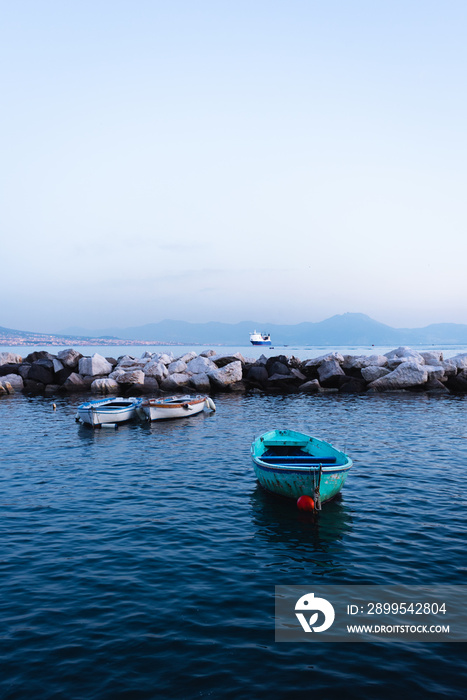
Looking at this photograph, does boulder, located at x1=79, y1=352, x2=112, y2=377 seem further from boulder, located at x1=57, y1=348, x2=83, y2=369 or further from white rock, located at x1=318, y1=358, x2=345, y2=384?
white rock, located at x1=318, y1=358, x2=345, y2=384

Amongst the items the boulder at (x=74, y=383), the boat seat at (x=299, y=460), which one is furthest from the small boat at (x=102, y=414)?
the boulder at (x=74, y=383)

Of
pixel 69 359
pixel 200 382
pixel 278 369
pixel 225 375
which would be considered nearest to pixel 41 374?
pixel 69 359

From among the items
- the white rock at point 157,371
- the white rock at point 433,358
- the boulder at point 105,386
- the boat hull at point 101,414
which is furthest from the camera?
the white rock at point 433,358

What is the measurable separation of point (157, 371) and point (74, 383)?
8.20 metres

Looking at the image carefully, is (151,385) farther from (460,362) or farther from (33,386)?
(460,362)

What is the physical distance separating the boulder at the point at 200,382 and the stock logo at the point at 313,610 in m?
37.3

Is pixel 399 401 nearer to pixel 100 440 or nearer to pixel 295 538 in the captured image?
pixel 100 440

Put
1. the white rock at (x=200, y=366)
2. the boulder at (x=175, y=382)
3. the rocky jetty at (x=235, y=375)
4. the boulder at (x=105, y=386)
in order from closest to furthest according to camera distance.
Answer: the boulder at (x=105, y=386)
the rocky jetty at (x=235, y=375)
the boulder at (x=175, y=382)
the white rock at (x=200, y=366)

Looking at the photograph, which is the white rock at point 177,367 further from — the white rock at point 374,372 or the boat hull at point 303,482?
the boat hull at point 303,482

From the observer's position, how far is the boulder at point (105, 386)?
4469cm

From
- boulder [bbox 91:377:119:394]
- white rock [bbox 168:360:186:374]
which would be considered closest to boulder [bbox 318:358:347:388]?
white rock [bbox 168:360:186:374]

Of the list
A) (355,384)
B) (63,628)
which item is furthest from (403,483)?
(355,384)

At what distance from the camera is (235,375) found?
153 ft

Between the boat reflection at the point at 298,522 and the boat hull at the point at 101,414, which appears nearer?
the boat reflection at the point at 298,522
